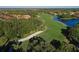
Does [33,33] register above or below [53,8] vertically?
below

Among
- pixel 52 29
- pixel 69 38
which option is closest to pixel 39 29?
pixel 52 29

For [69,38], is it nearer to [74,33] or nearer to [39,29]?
[74,33]

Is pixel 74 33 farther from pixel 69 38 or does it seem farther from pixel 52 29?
pixel 52 29

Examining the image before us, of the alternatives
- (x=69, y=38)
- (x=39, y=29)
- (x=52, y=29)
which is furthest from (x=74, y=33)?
(x=39, y=29)
